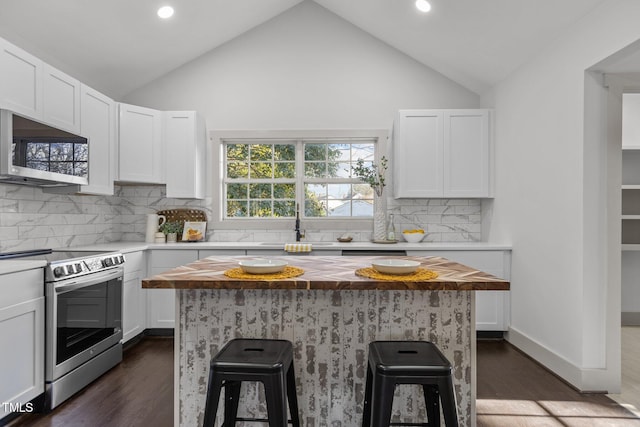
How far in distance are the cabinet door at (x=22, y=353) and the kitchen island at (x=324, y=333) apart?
1.04 m

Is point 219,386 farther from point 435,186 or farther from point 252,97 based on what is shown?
point 252,97

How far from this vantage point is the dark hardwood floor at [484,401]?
2248mm

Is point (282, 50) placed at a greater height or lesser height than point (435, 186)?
greater

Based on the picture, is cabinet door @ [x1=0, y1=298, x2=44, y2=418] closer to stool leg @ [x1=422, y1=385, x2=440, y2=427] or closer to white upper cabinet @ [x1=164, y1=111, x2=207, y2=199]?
white upper cabinet @ [x1=164, y1=111, x2=207, y2=199]

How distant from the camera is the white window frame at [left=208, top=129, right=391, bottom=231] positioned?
14.3 feet

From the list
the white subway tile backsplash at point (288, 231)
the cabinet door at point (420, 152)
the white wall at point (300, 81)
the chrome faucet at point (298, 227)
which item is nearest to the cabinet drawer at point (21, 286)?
the white subway tile backsplash at point (288, 231)

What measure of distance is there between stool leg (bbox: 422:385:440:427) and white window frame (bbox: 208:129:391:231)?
109 inches

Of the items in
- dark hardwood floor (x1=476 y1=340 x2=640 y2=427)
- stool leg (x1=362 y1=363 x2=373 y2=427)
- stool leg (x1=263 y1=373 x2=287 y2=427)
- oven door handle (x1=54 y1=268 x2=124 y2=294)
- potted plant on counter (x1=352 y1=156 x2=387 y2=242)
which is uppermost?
potted plant on counter (x1=352 y1=156 x2=387 y2=242)

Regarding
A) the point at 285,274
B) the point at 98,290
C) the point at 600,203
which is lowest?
the point at 98,290

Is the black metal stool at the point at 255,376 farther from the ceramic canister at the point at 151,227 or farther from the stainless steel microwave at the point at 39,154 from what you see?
the ceramic canister at the point at 151,227

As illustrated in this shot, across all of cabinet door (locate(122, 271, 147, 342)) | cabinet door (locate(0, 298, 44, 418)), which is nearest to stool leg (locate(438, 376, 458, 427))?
cabinet door (locate(0, 298, 44, 418))

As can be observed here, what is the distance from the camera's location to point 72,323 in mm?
2574

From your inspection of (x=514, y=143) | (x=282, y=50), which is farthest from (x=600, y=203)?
(x=282, y=50)

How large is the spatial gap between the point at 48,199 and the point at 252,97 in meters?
2.29
